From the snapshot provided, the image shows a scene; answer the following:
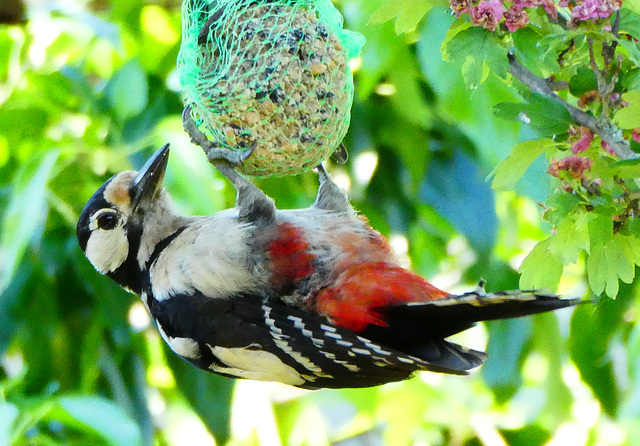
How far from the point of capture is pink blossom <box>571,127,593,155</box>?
3.35 feet

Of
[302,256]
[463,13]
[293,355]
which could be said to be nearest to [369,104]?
[302,256]

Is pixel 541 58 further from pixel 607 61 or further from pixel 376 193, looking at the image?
pixel 376 193

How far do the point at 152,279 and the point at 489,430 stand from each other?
1555mm

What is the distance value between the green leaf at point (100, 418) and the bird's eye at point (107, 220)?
476 mm

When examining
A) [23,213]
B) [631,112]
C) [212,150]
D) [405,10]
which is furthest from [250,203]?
[631,112]

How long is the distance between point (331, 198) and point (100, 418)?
75 centimetres

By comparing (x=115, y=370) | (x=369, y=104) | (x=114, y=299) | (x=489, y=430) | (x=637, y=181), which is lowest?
(x=489, y=430)

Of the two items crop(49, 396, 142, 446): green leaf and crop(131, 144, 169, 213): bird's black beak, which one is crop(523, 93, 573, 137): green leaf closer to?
crop(131, 144, 169, 213): bird's black beak

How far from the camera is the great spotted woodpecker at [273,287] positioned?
4.93 ft

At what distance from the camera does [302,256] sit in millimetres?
1679

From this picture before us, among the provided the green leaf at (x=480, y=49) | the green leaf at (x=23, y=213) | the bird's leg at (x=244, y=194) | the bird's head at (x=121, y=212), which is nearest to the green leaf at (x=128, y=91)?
the green leaf at (x=23, y=213)

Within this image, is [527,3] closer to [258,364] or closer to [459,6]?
[459,6]

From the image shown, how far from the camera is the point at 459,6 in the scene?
1.00m

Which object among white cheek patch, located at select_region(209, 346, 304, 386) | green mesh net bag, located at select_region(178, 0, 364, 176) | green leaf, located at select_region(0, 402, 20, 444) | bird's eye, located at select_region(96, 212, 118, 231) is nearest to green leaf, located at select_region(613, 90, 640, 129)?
green mesh net bag, located at select_region(178, 0, 364, 176)
